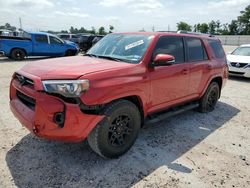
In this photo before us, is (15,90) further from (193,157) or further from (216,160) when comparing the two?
(216,160)

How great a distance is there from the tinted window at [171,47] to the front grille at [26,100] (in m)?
1.95

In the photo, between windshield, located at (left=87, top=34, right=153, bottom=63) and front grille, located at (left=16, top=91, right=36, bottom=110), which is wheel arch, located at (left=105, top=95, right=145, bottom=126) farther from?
front grille, located at (left=16, top=91, right=36, bottom=110)

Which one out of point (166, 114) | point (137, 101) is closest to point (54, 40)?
point (166, 114)

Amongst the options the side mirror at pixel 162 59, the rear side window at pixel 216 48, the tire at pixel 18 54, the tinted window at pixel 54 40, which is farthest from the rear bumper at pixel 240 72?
the tire at pixel 18 54

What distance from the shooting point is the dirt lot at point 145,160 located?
10.2ft

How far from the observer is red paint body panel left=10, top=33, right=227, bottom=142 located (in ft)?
9.73

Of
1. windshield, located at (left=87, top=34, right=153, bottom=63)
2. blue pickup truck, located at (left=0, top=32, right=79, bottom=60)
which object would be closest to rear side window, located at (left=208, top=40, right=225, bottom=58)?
windshield, located at (left=87, top=34, right=153, bottom=63)

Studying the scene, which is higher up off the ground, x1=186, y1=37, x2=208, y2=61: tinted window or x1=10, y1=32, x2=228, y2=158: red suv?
x1=186, y1=37, x2=208, y2=61: tinted window

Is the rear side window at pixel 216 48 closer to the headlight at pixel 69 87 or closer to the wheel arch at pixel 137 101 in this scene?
the wheel arch at pixel 137 101

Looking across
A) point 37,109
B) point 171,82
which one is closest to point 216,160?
point 171,82

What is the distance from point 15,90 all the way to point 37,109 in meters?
1.00

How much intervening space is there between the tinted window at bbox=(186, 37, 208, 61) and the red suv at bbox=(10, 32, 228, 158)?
0.02 m

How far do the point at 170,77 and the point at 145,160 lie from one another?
1494mm

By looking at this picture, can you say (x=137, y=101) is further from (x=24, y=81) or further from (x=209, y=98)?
(x=209, y=98)
